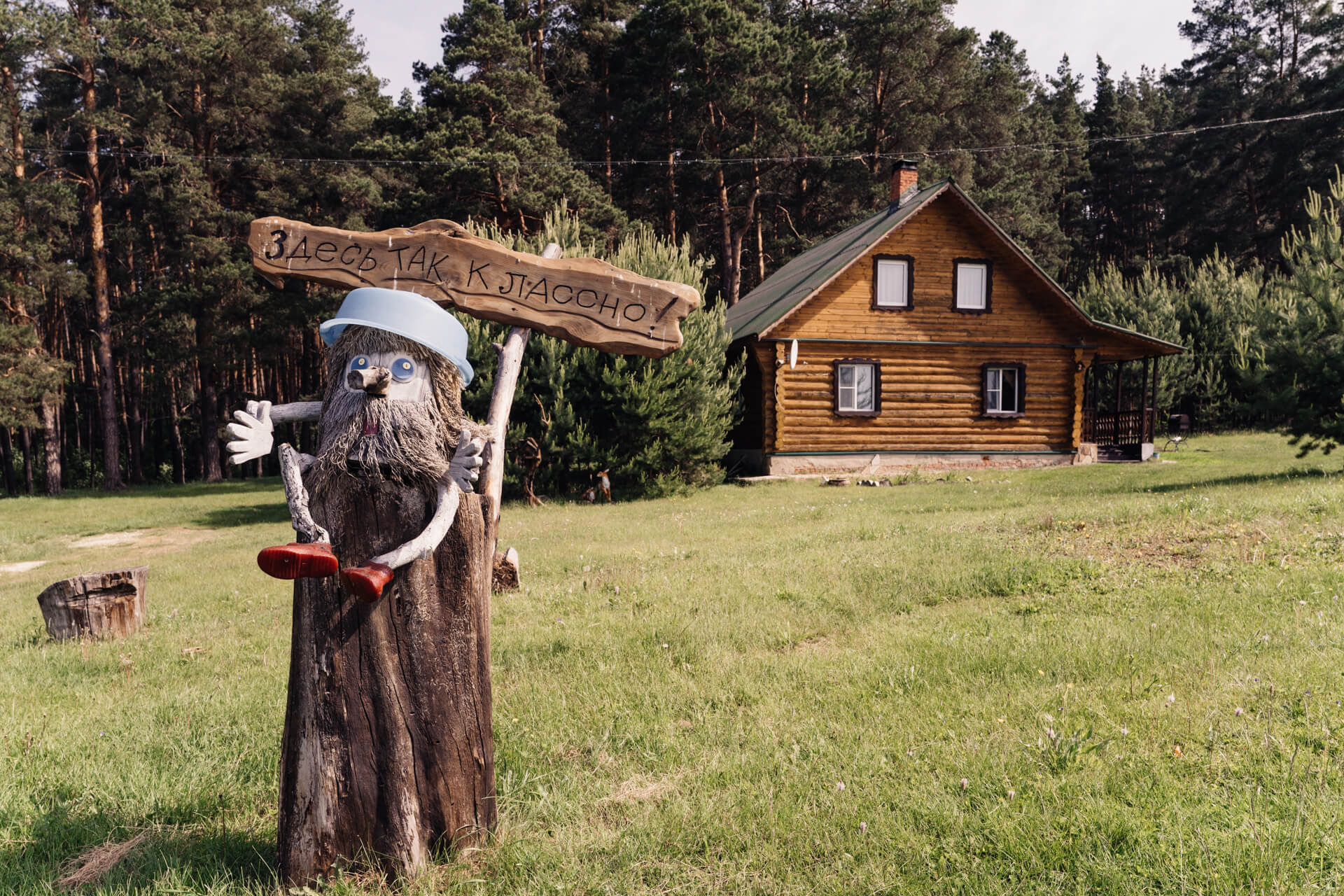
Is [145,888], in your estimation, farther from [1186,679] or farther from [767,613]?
[1186,679]

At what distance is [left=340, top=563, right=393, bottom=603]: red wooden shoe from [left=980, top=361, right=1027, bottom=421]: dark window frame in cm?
2211

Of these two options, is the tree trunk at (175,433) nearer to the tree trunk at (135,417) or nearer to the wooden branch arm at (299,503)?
the tree trunk at (135,417)

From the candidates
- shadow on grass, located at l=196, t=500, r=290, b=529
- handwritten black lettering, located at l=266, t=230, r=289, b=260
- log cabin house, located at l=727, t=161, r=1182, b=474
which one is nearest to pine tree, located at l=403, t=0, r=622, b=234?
log cabin house, located at l=727, t=161, r=1182, b=474

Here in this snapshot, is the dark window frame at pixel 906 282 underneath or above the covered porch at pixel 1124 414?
above

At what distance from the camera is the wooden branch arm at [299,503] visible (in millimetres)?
2771

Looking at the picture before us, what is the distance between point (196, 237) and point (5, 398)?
310 inches

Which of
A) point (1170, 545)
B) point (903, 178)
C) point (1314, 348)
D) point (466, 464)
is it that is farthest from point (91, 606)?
point (903, 178)

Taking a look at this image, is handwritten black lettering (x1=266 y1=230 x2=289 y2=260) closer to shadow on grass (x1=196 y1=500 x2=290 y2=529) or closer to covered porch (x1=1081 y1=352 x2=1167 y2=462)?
shadow on grass (x1=196 y1=500 x2=290 y2=529)

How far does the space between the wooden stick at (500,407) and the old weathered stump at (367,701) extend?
0.43 meters

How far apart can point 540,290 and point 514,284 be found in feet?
0.38

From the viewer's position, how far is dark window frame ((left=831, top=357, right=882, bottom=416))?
21.6 metres

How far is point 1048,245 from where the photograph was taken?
45.2 m

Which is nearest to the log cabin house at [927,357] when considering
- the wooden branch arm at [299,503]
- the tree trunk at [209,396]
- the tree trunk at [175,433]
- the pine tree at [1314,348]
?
the pine tree at [1314,348]

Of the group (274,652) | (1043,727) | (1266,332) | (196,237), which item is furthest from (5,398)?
(1266,332)
